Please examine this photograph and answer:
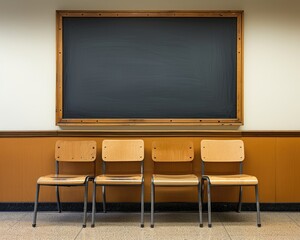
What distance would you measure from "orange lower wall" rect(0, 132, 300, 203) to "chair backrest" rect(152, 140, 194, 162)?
13 centimetres

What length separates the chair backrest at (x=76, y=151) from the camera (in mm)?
4090

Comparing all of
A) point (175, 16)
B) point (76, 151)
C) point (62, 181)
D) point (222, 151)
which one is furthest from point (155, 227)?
point (175, 16)

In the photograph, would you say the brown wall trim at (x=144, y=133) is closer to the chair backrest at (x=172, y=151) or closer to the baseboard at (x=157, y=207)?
the chair backrest at (x=172, y=151)

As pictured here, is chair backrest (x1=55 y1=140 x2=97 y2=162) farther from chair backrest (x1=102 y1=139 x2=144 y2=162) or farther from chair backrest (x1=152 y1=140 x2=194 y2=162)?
chair backrest (x1=152 y1=140 x2=194 y2=162)

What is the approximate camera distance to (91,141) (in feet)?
13.5

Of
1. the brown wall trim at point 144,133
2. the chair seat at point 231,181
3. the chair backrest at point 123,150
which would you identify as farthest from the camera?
the brown wall trim at point 144,133

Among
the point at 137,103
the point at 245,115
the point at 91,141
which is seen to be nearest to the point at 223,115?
the point at 245,115

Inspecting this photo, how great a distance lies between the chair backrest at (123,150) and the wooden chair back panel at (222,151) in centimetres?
74

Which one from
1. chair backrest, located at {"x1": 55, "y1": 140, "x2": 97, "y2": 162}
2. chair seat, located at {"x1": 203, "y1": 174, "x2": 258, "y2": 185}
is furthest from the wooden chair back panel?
chair backrest, located at {"x1": 55, "y1": 140, "x2": 97, "y2": 162}

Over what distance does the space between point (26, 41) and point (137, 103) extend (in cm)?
153

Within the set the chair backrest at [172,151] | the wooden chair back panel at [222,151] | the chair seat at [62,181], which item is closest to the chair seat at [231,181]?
the wooden chair back panel at [222,151]

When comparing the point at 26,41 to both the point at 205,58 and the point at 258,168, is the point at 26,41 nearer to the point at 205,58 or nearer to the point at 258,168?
→ the point at 205,58

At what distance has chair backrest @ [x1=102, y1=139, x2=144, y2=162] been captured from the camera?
4.05 m

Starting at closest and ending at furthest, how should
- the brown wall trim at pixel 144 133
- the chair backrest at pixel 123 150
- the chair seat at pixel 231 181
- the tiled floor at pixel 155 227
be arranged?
the tiled floor at pixel 155 227
the chair seat at pixel 231 181
the chair backrest at pixel 123 150
the brown wall trim at pixel 144 133
